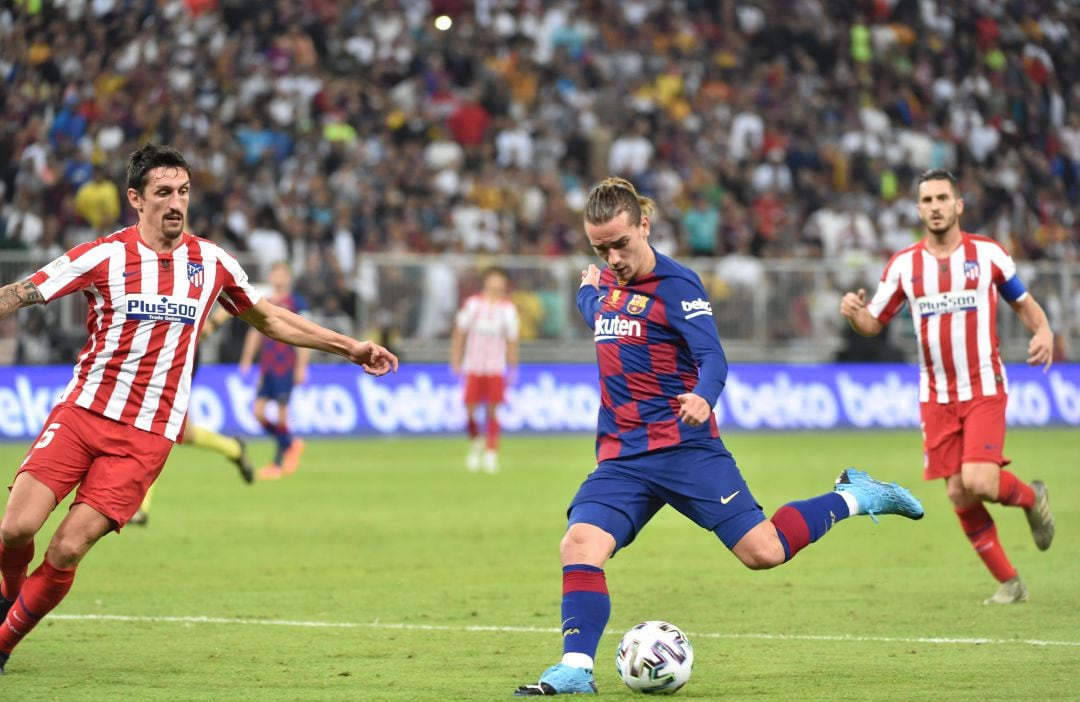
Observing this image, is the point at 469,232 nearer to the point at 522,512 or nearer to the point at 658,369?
the point at 522,512

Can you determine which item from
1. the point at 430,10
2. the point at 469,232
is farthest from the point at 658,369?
the point at 430,10

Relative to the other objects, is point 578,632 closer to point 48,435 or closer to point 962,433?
point 48,435

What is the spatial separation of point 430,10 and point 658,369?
928 inches

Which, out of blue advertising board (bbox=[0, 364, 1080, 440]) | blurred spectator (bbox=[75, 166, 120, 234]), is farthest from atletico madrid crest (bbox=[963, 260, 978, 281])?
blurred spectator (bbox=[75, 166, 120, 234])

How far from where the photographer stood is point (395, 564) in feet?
39.6

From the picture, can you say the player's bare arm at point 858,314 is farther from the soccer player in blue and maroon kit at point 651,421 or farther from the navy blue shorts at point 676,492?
the navy blue shorts at point 676,492

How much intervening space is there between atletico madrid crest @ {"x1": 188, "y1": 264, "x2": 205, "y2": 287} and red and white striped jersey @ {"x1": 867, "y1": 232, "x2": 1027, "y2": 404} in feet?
13.8

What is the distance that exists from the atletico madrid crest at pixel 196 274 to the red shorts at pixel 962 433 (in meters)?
4.49

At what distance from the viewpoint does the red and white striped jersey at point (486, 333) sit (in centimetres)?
2153

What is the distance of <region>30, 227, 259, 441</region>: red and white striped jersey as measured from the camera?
24.7 ft

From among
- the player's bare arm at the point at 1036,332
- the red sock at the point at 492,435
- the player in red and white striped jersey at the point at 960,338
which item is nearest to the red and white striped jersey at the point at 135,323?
the player in red and white striped jersey at the point at 960,338

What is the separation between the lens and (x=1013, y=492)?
1005 cm

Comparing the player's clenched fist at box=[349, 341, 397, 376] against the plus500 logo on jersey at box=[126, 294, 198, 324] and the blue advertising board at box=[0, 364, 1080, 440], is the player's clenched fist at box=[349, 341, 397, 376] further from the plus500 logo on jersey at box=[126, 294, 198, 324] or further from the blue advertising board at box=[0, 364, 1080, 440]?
the blue advertising board at box=[0, 364, 1080, 440]

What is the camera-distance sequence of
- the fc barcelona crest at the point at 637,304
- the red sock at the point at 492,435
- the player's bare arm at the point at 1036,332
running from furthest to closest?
the red sock at the point at 492,435 < the player's bare arm at the point at 1036,332 < the fc barcelona crest at the point at 637,304
